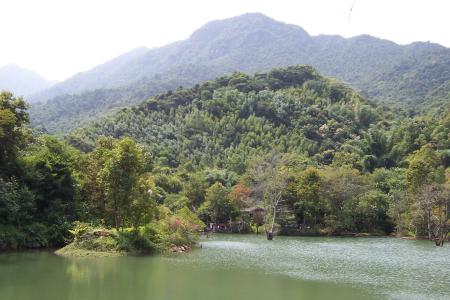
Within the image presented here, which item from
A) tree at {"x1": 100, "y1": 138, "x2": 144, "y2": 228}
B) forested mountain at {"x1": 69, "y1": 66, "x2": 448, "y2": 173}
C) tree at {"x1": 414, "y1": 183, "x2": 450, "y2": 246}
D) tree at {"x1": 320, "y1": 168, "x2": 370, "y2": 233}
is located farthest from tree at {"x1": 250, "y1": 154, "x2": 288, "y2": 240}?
tree at {"x1": 100, "y1": 138, "x2": 144, "y2": 228}

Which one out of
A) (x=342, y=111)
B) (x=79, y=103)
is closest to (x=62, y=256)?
(x=342, y=111)

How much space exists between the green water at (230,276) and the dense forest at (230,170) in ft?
13.9

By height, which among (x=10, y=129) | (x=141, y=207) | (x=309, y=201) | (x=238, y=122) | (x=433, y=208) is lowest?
(x=141, y=207)

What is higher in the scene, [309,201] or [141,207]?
[309,201]

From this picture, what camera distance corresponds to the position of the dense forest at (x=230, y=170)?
33.2 meters

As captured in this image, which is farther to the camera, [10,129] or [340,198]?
A: [340,198]

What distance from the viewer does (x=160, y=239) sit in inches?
1315

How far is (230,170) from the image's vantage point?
3044 inches

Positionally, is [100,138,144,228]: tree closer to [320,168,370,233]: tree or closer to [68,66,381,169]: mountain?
[320,168,370,233]: tree

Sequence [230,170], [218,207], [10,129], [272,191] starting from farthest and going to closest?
[230,170] < [218,207] < [272,191] < [10,129]

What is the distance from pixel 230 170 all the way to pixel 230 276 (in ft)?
175

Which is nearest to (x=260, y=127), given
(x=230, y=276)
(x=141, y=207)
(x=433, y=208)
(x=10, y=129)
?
(x=433, y=208)

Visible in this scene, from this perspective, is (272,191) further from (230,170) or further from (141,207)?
(230,170)

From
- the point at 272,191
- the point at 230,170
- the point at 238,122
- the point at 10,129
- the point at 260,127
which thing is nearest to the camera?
the point at 10,129
